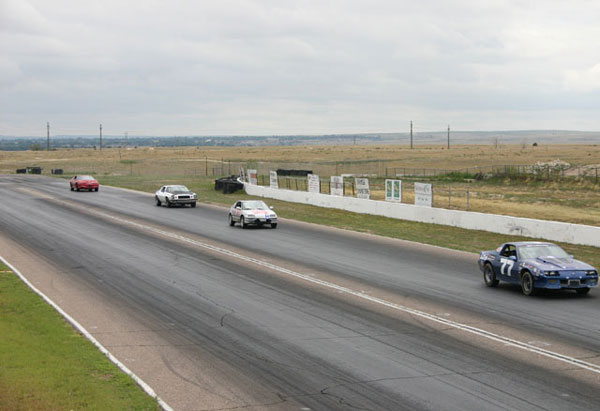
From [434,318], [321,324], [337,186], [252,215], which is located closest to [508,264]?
[434,318]

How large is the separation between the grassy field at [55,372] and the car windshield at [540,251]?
1057cm

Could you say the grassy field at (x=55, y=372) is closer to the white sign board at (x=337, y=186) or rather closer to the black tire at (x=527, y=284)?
the black tire at (x=527, y=284)

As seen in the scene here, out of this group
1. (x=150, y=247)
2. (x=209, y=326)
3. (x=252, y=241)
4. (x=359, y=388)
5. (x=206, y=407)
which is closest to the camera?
(x=206, y=407)

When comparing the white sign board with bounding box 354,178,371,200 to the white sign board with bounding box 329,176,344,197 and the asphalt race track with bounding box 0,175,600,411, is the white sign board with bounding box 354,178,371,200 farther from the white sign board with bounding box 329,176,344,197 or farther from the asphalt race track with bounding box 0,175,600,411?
the asphalt race track with bounding box 0,175,600,411

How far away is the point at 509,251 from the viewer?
18594 millimetres

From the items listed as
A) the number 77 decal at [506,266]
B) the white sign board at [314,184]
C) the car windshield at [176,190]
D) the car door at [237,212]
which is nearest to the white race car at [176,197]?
the car windshield at [176,190]

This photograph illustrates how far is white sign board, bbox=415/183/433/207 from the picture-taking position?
1446 inches

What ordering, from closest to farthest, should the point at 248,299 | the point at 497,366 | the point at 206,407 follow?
the point at 206,407
the point at 497,366
the point at 248,299

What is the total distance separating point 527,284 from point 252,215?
711 inches

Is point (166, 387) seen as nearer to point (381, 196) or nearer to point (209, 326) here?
point (209, 326)

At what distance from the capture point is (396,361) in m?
11.7

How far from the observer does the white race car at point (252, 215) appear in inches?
1331

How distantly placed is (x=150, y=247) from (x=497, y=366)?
58.4 ft

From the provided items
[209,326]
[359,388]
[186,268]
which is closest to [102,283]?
[186,268]
